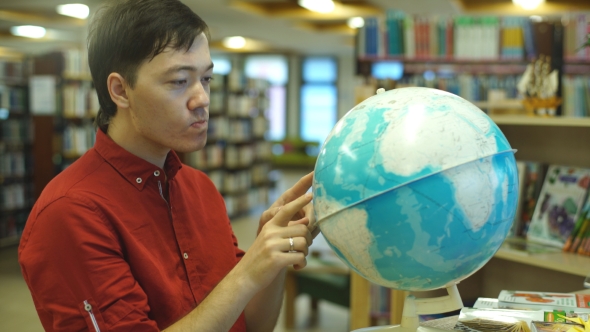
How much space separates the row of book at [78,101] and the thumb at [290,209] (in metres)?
5.78

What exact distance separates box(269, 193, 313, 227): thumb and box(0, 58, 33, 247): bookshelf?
21.2ft

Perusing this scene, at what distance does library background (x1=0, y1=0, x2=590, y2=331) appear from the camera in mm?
2416

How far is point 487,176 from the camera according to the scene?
1.03 meters

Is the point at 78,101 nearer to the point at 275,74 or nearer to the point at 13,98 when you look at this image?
the point at 13,98

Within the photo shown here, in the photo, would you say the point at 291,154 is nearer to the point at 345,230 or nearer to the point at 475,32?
the point at 475,32

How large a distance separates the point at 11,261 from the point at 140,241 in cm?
536

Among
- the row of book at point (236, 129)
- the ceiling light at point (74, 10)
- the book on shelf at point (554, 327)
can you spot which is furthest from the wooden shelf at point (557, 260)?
the ceiling light at point (74, 10)

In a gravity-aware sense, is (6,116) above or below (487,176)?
above

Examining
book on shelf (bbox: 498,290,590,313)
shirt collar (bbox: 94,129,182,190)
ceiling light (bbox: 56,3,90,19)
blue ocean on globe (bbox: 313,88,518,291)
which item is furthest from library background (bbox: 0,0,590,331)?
shirt collar (bbox: 94,129,182,190)

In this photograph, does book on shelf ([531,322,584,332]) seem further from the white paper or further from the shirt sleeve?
the white paper

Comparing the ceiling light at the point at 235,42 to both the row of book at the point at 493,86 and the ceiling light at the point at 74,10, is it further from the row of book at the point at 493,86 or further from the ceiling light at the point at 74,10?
the row of book at the point at 493,86

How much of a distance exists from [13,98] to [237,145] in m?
3.60

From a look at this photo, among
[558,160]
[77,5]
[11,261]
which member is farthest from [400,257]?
[77,5]

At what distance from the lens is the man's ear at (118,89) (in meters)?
1.32
